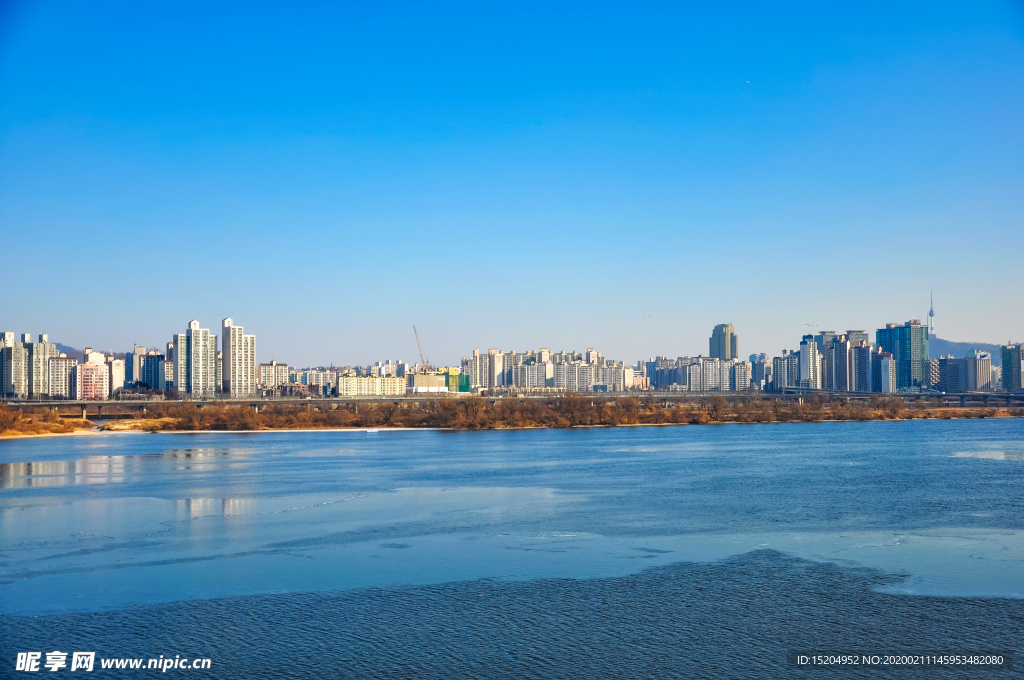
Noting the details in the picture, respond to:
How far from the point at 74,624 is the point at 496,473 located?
15840mm

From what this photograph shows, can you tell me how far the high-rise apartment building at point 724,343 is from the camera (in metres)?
175

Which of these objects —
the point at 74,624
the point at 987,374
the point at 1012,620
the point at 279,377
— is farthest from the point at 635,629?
the point at 279,377

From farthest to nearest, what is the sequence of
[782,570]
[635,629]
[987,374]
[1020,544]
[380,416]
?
1. [987,374]
2. [380,416]
3. [1020,544]
4. [782,570]
5. [635,629]

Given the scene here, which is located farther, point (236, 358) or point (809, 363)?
point (809, 363)

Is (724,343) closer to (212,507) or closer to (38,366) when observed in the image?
(38,366)

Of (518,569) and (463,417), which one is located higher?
(518,569)

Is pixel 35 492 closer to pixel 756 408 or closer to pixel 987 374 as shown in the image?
pixel 756 408

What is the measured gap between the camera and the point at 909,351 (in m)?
126

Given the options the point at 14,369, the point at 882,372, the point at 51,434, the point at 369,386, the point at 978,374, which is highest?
the point at 14,369

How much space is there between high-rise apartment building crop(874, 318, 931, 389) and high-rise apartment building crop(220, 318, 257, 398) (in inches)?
3598

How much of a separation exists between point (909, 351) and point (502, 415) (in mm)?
93681

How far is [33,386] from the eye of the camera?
325ft

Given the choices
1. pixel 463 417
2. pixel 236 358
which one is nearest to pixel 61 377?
pixel 236 358

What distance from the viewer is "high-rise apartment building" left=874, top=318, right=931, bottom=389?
404 ft
